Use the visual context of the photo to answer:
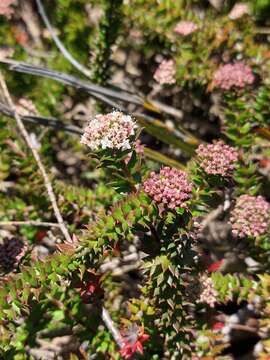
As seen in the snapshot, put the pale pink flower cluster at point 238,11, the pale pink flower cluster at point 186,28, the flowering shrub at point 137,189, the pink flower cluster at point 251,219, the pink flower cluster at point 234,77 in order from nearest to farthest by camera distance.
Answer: the flowering shrub at point 137,189 → the pink flower cluster at point 251,219 → the pink flower cluster at point 234,77 → the pale pink flower cluster at point 186,28 → the pale pink flower cluster at point 238,11

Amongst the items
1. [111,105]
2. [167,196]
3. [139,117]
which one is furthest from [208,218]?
[167,196]

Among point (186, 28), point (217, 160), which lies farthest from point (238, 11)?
point (217, 160)

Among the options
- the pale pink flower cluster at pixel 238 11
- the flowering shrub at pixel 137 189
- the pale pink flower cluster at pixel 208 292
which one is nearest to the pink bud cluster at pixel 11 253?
the flowering shrub at pixel 137 189

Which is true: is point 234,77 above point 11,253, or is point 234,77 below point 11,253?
above

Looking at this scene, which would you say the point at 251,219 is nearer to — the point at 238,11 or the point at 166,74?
the point at 166,74

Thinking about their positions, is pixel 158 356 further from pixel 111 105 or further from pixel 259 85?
pixel 259 85

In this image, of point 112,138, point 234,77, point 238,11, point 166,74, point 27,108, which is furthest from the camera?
point 27,108

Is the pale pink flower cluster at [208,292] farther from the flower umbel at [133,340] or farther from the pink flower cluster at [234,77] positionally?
the pink flower cluster at [234,77]
